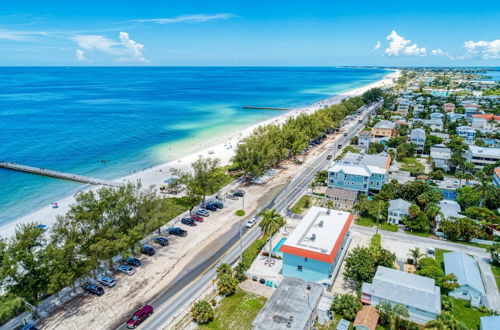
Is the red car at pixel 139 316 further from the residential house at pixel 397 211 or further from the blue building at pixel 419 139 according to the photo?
the blue building at pixel 419 139

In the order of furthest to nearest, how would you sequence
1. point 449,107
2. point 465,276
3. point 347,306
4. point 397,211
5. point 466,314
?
1. point 449,107
2. point 397,211
3. point 465,276
4. point 466,314
5. point 347,306

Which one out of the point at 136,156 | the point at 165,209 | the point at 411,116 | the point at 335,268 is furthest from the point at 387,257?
the point at 411,116

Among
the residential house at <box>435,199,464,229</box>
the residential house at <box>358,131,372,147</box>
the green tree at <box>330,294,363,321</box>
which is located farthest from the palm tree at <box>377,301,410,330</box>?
the residential house at <box>358,131,372,147</box>

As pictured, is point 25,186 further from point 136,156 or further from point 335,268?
point 335,268

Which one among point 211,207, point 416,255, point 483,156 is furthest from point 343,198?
point 483,156

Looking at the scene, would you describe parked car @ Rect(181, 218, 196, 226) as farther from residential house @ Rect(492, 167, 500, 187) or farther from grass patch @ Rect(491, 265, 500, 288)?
residential house @ Rect(492, 167, 500, 187)

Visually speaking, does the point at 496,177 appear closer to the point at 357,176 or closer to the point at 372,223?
the point at 357,176

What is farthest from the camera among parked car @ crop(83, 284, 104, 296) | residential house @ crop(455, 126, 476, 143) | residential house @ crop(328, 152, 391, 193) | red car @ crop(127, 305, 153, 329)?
residential house @ crop(455, 126, 476, 143)
